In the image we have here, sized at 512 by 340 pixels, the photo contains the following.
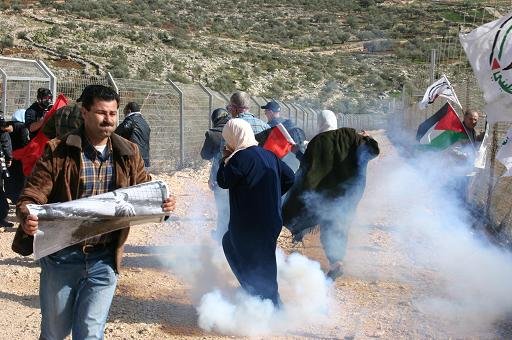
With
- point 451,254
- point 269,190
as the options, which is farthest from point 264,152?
point 451,254

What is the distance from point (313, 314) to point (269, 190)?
114 centimetres

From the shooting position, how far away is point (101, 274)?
3537 mm

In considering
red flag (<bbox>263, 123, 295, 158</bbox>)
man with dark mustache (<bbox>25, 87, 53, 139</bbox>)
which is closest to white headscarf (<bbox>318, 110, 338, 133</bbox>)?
red flag (<bbox>263, 123, 295, 158</bbox>)

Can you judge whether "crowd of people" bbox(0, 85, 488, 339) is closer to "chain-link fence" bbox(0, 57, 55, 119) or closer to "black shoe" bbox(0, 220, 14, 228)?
"black shoe" bbox(0, 220, 14, 228)

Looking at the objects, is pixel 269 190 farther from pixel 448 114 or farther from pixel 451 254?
pixel 448 114

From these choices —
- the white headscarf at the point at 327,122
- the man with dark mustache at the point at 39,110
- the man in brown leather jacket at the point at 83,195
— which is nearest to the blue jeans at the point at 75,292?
the man in brown leather jacket at the point at 83,195

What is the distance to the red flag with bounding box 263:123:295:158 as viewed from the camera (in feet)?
22.7

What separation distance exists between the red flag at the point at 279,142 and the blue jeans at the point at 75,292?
3.56 meters

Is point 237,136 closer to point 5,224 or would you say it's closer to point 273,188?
point 273,188

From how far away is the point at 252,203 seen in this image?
205 inches

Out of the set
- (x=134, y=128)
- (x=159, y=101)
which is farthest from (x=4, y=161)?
(x=159, y=101)

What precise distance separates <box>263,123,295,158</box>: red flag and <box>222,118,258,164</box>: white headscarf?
172 centimetres

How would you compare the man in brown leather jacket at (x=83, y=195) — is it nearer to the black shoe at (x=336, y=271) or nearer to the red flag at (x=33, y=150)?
the black shoe at (x=336, y=271)

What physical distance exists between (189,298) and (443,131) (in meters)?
4.85
